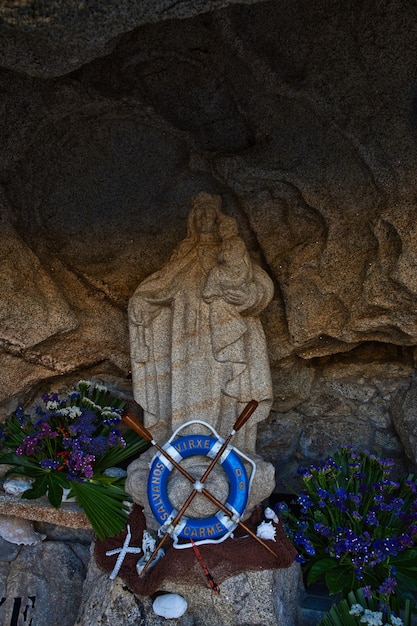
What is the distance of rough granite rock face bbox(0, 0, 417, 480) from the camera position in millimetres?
2949

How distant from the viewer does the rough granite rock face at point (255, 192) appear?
2949mm

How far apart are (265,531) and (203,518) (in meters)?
0.32

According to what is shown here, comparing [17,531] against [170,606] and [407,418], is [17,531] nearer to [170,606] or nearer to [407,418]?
[170,606]

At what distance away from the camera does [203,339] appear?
10.1 feet

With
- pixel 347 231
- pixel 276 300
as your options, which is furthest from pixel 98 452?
pixel 347 231

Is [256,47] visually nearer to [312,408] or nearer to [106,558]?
[312,408]

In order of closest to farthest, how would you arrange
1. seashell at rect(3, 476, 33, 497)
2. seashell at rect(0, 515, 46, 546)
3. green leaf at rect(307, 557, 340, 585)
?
green leaf at rect(307, 557, 340, 585)
seashell at rect(3, 476, 33, 497)
seashell at rect(0, 515, 46, 546)

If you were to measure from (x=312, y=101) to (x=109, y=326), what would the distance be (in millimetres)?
1861

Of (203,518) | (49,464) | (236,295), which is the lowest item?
(203,518)

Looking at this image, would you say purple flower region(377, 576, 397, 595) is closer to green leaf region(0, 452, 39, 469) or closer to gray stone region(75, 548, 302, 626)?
Result: gray stone region(75, 548, 302, 626)

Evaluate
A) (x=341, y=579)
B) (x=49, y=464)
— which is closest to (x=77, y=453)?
(x=49, y=464)

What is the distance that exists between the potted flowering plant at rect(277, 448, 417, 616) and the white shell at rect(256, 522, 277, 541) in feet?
0.74

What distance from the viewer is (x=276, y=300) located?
3561 mm

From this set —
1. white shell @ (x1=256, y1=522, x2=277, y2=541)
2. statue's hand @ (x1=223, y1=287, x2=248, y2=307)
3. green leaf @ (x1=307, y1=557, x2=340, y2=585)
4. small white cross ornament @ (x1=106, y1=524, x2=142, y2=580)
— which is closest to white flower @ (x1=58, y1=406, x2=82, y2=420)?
small white cross ornament @ (x1=106, y1=524, x2=142, y2=580)
